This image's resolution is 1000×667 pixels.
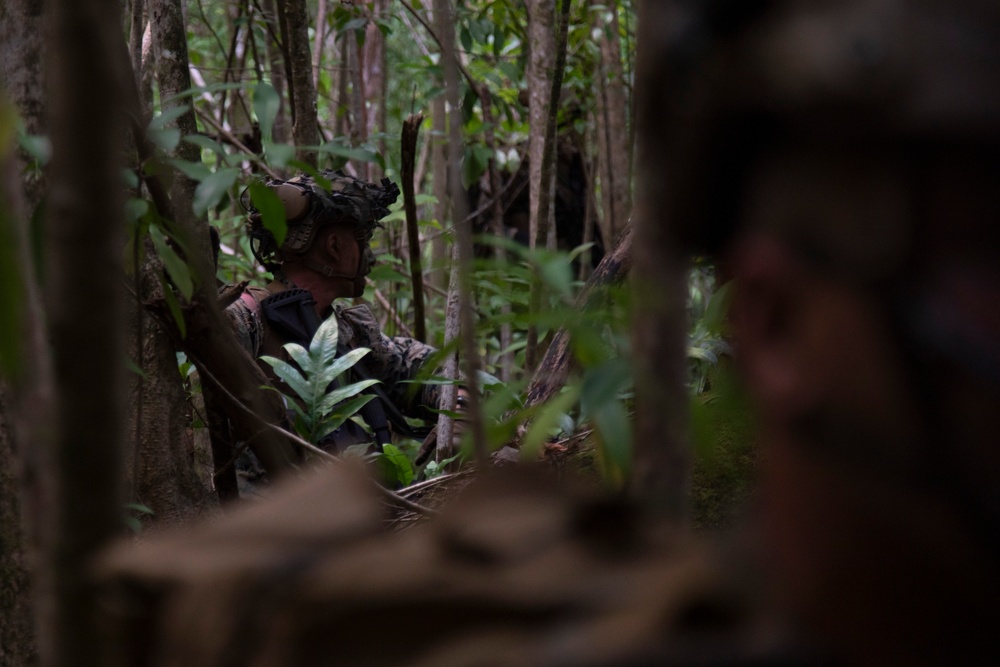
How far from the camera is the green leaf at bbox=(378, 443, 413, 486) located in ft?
7.09

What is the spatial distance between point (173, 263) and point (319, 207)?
211cm

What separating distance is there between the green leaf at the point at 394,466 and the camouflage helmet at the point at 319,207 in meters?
1.23

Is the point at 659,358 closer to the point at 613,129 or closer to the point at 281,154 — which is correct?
the point at 281,154

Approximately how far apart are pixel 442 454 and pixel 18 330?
1.77 m

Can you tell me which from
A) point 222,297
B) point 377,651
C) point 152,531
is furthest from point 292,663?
point 222,297

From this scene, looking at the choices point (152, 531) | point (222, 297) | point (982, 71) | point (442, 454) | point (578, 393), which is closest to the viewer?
point (982, 71)

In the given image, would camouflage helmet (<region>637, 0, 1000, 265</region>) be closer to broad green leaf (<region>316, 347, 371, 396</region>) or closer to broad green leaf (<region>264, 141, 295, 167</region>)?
broad green leaf (<region>264, 141, 295, 167</region>)

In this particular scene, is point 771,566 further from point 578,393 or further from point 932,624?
point 578,393

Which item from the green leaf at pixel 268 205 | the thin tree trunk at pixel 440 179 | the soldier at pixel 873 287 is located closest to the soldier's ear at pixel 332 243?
the thin tree trunk at pixel 440 179

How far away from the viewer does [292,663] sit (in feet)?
1.86

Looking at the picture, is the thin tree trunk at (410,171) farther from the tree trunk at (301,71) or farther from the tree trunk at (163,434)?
the tree trunk at (163,434)

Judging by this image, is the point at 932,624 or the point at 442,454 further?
the point at 442,454

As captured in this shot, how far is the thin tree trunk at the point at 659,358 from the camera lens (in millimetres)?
662

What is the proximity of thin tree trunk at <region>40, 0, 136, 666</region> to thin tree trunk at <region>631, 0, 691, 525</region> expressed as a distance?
34cm
